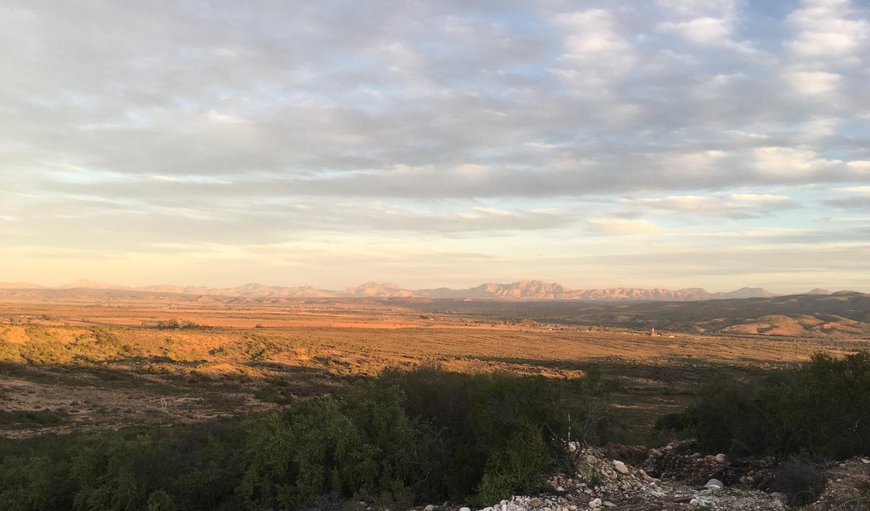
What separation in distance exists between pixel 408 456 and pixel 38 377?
101 feet

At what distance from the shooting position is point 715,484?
1135cm

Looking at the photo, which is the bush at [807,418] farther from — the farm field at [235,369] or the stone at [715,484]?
the farm field at [235,369]

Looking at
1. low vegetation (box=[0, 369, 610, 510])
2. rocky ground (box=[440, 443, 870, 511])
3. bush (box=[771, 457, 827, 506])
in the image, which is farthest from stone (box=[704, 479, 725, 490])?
low vegetation (box=[0, 369, 610, 510])

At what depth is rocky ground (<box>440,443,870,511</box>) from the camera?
9508 millimetres

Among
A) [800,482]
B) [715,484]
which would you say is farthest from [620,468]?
[800,482]

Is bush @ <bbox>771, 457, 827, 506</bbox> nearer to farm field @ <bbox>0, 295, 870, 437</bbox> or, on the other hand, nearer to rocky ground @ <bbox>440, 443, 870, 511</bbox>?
rocky ground @ <bbox>440, 443, 870, 511</bbox>

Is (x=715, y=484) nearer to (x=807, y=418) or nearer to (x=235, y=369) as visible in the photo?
(x=807, y=418)

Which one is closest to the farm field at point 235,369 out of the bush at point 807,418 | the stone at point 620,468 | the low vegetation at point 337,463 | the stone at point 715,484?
the stone at point 620,468

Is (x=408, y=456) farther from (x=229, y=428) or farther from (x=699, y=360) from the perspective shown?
(x=699, y=360)

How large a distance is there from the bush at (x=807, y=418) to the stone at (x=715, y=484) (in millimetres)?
1765

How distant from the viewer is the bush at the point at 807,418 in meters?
12.1

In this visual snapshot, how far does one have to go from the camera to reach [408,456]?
39.0ft

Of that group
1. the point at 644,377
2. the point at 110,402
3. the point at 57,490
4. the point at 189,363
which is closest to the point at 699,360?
the point at 644,377

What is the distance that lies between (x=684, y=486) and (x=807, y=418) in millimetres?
3674
